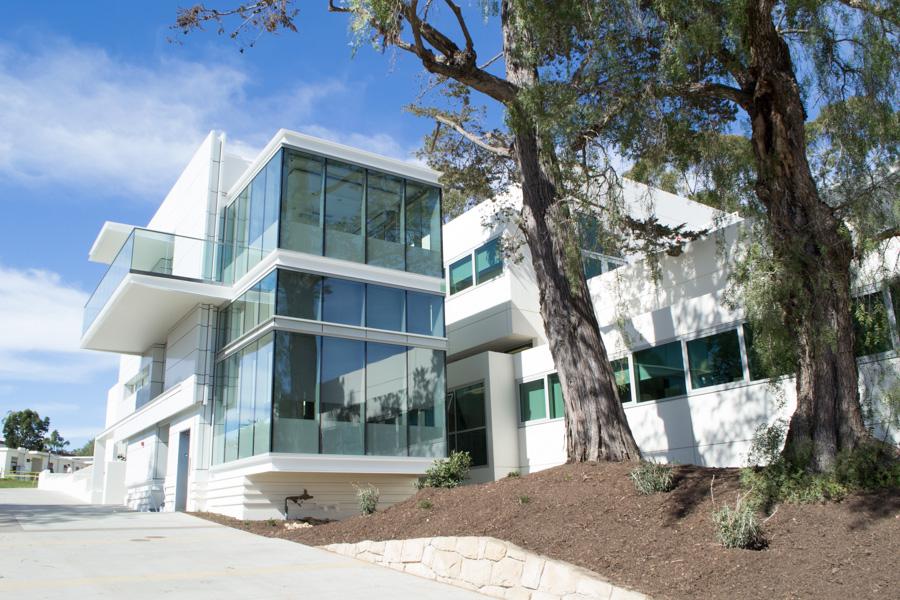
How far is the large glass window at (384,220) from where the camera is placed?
18172mm

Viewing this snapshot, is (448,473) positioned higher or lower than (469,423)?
lower

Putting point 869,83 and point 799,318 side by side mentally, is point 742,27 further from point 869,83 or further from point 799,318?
point 799,318

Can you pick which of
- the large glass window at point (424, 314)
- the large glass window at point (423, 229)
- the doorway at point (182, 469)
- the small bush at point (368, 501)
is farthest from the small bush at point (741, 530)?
the doorway at point (182, 469)

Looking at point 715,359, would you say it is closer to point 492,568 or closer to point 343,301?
point 343,301

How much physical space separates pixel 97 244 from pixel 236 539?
18.2m

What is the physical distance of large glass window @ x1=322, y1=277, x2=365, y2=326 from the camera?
17016mm

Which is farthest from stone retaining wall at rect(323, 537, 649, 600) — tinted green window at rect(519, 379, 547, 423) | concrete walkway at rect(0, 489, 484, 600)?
tinted green window at rect(519, 379, 547, 423)

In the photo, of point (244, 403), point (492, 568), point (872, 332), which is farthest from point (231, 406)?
point (872, 332)

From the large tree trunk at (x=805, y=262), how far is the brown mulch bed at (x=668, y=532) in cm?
110

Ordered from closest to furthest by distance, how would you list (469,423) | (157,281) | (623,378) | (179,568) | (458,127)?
1. (179,568)
2. (623,378)
3. (157,281)
4. (458,127)
5. (469,423)

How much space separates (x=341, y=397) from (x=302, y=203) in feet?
15.1

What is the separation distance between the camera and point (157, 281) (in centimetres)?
1819

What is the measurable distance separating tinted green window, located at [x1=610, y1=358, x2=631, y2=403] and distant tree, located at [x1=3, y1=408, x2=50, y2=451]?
91.8m

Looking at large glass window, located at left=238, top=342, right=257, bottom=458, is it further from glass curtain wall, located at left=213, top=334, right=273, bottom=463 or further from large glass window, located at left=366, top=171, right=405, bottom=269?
large glass window, located at left=366, top=171, right=405, bottom=269
